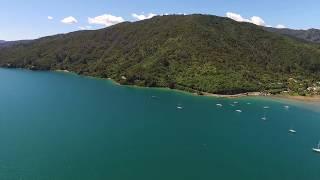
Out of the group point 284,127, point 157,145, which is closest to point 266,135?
point 284,127

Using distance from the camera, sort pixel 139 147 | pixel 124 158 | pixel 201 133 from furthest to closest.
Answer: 1. pixel 201 133
2. pixel 139 147
3. pixel 124 158

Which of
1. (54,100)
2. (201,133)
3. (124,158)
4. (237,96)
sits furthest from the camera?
(237,96)

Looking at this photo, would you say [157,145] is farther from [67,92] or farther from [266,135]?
[67,92]

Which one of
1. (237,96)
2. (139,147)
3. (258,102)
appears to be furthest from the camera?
(237,96)

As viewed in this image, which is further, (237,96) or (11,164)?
(237,96)

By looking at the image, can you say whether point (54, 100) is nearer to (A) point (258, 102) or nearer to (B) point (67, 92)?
(B) point (67, 92)

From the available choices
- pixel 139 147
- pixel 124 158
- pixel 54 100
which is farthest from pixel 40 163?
pixel 54 100
